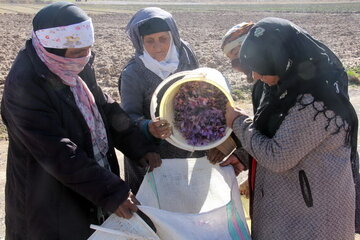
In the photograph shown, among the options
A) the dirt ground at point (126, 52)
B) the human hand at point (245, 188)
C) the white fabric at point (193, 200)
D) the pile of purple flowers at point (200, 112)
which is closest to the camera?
the white fabric at point (193, 200)

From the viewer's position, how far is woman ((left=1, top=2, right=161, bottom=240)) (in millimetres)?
2143

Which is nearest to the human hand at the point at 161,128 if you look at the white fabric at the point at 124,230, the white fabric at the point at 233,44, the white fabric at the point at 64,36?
the white fabric at the point at 124,230

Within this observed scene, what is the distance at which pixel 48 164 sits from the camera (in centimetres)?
217

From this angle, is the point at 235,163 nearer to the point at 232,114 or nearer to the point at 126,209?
the point at 232,114

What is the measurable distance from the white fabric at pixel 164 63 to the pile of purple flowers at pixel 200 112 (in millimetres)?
301

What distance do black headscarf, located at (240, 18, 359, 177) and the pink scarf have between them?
0.80m

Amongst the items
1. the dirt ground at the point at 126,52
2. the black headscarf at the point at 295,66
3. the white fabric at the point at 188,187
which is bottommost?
the dirt ground at the point at 126,52

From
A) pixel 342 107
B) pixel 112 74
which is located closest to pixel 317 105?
pixel 342 107

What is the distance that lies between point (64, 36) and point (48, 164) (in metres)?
0.57

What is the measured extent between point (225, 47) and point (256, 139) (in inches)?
47.7

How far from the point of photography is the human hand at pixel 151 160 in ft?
9.17

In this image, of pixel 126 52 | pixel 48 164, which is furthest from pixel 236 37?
pixel 126 52

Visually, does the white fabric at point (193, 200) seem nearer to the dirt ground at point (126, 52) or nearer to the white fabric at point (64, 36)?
the white fabric at point (64, 36)

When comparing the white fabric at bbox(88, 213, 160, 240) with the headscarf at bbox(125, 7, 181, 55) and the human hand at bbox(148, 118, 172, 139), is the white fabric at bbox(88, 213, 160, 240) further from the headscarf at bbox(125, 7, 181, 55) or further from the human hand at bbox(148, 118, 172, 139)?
the headscarf at bbox(125, 7, 181, 55)
